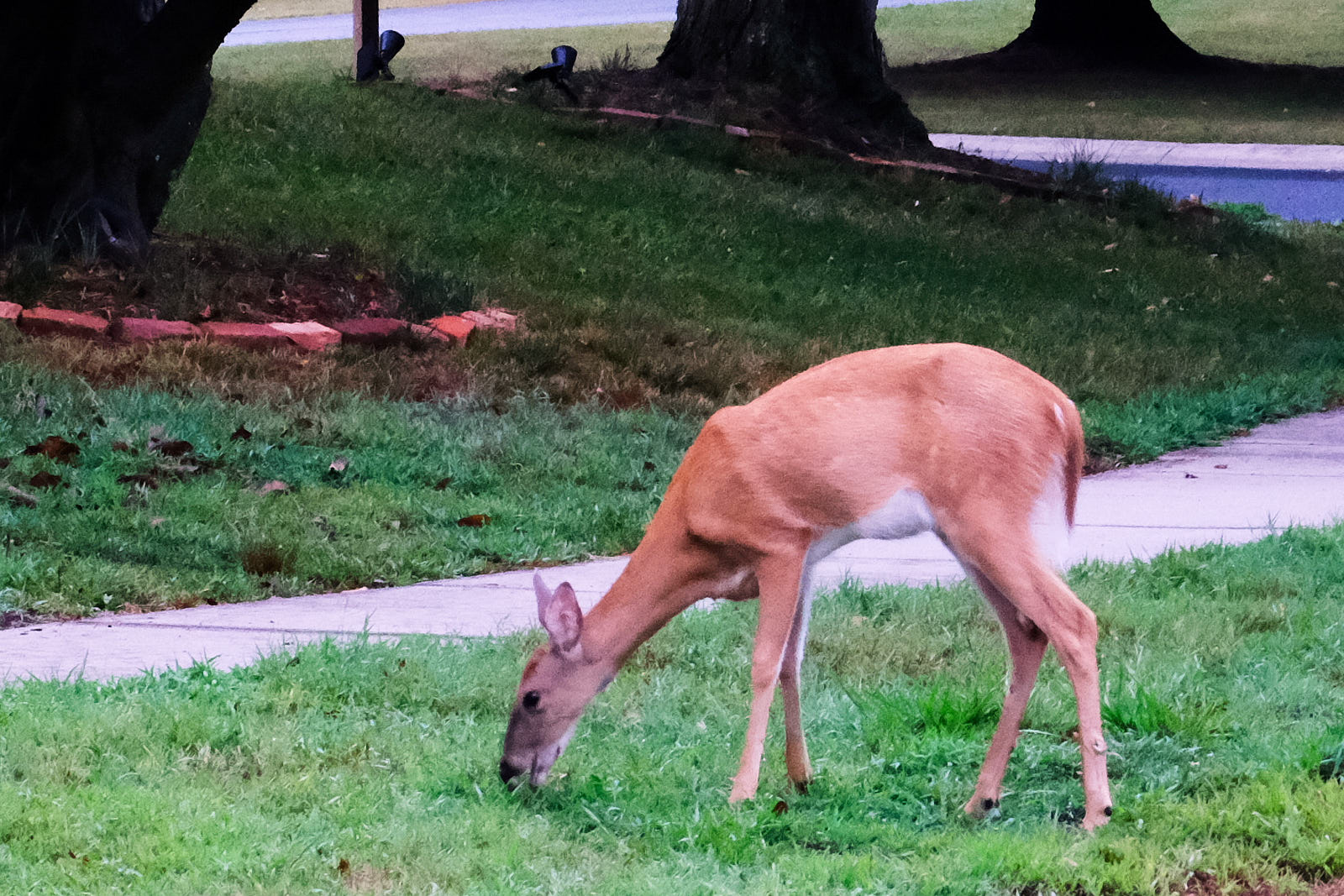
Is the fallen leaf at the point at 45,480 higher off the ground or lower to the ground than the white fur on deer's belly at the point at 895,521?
lower

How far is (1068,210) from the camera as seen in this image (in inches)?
623

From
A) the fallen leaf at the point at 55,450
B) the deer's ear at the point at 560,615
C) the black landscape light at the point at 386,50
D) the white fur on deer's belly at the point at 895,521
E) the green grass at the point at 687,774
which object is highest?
the black landscape light at the point at 386,50

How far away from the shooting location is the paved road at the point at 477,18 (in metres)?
43.8

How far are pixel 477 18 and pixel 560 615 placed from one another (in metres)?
44.8

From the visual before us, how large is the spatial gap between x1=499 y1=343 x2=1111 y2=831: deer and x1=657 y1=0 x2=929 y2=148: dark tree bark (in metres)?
13.5

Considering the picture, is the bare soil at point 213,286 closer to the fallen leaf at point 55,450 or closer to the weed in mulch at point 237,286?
the weed in mulch at point 237,286

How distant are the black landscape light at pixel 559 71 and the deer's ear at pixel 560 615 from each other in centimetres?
1314

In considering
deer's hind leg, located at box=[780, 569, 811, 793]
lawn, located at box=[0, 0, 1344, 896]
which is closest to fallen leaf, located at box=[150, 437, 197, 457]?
lawn, located at box=[0, 0, 1344, 896]

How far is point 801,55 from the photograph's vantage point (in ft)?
56.6

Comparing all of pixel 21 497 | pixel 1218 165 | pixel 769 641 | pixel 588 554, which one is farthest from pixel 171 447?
pixel 1218 165

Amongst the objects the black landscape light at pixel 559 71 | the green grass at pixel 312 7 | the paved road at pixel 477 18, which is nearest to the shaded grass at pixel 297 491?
the black landscape light at pixel 559 71

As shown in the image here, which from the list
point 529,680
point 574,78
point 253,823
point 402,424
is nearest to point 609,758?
point 529,680

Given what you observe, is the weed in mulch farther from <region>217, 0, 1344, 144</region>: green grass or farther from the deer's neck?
<region>217, 0, 1344, 144</region>: green grass

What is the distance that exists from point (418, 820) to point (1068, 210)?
514 inches
